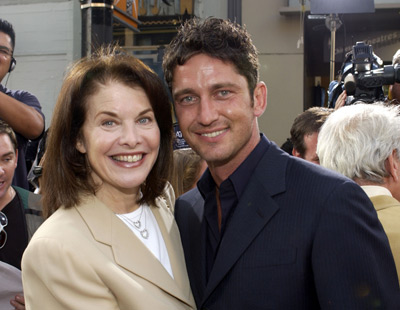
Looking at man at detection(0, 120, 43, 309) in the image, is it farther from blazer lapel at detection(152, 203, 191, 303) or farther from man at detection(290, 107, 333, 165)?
man at detection(290, 107, 333, 165)

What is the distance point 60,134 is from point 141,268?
601 millimetres

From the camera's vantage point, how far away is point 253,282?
1826 mm

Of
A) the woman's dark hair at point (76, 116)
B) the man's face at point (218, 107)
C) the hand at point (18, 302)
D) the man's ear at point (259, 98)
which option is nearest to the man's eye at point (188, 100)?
the man's face at point (218, 107)

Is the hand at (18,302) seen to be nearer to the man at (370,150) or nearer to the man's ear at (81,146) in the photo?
the man's ear at (81,146)

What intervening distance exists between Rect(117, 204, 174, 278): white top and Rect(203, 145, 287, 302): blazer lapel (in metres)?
0.32

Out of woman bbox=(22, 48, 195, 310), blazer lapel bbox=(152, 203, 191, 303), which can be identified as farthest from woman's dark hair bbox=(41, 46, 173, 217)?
blazer lapel bbox=(152, 203, 191, 303)

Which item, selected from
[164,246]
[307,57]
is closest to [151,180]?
[164,246]

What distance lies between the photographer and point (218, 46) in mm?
2104

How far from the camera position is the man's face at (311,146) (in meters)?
4.37

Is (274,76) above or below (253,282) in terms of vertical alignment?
above

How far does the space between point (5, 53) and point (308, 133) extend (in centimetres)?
231

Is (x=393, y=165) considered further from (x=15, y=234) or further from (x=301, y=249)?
(x=15, y=234)

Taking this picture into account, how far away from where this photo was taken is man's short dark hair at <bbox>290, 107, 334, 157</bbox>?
441 centimetres

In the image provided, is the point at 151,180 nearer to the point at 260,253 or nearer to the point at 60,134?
the point at 60,134
